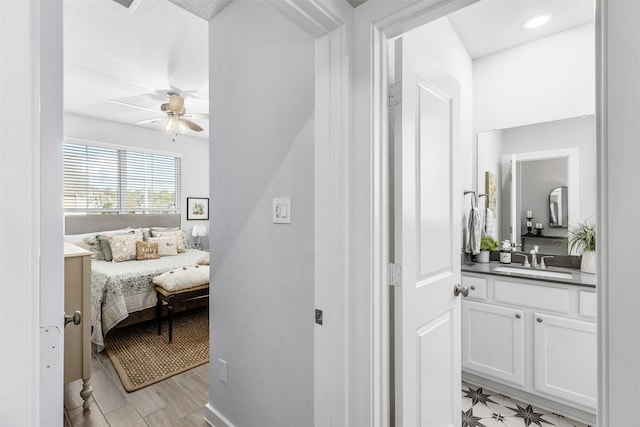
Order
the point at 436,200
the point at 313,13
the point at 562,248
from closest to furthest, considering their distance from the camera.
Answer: the point at 313,13 → the point at 436,200 → the point at 562,248

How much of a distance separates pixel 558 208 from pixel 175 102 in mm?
3674

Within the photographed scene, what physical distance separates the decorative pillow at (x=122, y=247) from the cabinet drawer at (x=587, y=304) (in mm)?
4623

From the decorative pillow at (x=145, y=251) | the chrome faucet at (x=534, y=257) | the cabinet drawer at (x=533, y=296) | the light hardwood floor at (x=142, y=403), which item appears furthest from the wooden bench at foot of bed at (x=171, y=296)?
the chrome faucet at (x=534, y=257)

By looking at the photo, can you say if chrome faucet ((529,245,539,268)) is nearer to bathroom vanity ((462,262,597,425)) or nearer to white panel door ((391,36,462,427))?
bathroom vanity ((462,262,597,425))

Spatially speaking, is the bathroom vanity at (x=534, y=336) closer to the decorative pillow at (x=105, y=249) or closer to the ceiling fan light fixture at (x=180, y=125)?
the ceiling fan light fixture at (x=180, y=125)

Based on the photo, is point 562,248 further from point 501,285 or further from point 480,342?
point 480,342

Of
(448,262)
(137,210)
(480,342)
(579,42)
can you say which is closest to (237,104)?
(448,262)

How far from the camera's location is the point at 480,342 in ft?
7.58

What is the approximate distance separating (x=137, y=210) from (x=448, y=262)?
4.98m

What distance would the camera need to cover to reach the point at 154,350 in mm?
2977

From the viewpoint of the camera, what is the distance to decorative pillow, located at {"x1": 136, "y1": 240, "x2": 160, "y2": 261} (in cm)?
420

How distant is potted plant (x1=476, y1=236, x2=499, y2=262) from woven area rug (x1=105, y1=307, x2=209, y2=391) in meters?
2.52

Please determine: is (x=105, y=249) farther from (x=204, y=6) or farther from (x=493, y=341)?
(x=493, y=341)

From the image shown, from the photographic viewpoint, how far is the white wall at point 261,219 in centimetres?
140
